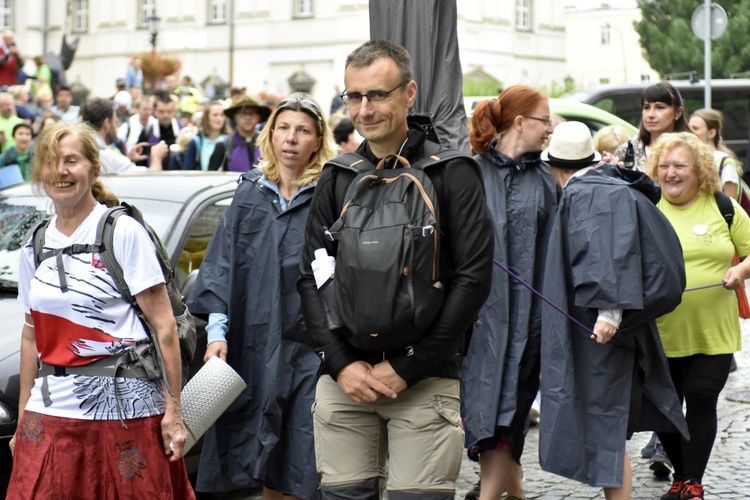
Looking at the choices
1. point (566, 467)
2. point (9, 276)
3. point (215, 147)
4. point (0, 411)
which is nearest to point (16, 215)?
point (9, 276)

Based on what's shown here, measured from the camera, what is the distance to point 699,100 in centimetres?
1936

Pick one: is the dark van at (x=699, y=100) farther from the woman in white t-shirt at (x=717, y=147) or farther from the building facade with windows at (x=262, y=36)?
the building facade with windows at (x=262, y=36)

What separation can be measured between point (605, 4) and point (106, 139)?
82.2 meters

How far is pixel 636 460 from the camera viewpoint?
7.58 meters

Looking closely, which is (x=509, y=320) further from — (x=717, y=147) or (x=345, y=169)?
(x=717, y=147)

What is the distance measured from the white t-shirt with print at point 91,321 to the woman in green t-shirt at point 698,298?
312 cm

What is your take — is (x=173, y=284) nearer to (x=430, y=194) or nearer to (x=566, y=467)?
(x=430, y=194)

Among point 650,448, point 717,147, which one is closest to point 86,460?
point 650,448

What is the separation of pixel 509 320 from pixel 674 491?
130cm

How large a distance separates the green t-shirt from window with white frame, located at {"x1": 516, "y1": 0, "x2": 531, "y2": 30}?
5697cm

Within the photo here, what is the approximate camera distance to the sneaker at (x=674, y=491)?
6.51 metres

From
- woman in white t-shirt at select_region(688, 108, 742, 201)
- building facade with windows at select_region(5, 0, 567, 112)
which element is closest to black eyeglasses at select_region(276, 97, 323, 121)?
woman in white t-shirt at select_region(688, 108, 742, 201)

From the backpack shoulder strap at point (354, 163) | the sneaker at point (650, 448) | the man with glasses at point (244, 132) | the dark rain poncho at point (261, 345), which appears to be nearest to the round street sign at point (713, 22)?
the man with glasses at point (244, 132)

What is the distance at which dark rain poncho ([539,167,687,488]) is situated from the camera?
18.4 ft
